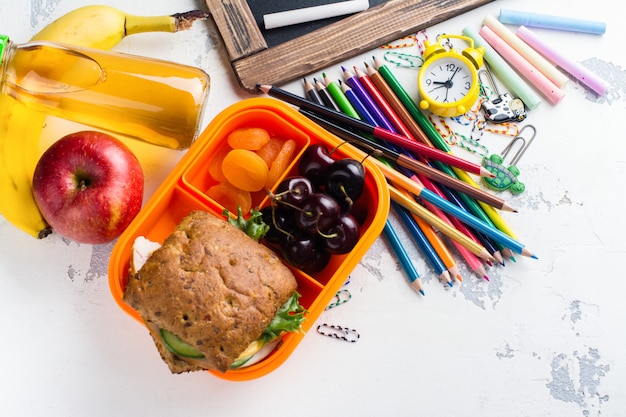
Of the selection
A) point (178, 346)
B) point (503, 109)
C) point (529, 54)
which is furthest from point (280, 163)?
point (529, 54)

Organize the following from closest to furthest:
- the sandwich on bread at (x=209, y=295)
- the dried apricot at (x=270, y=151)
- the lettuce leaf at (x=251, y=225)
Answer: the sandwich on bread at (x=209, y=295), the lettuce leaf at (x=251, y=225), the dried apricot at (x=270, y=151)

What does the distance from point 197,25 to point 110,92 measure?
0.26 m

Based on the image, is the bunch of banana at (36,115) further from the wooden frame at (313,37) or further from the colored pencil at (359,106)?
the colored pencil at (359,106)

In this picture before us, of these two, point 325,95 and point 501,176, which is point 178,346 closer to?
point 325,95

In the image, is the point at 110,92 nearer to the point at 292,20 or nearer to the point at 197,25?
the point at 197,25

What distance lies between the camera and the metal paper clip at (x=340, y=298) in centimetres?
117

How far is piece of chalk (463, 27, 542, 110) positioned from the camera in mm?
1239

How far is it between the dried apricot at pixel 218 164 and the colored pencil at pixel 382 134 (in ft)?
0.51

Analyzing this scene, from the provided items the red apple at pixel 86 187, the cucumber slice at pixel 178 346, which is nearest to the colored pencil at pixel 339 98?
the red apple at pixel 86 187

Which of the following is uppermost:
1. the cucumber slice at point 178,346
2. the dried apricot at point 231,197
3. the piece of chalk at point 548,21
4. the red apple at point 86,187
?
the piece of chalk at point 548,21

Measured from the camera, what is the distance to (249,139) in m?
1.13

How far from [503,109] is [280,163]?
50cm

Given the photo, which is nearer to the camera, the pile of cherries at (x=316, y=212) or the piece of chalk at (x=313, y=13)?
the pile of cherries at (x=316, y=212)

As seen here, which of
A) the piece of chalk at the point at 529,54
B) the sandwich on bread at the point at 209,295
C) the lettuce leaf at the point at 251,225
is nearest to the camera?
the sandwich on bread at the point at 209,295
